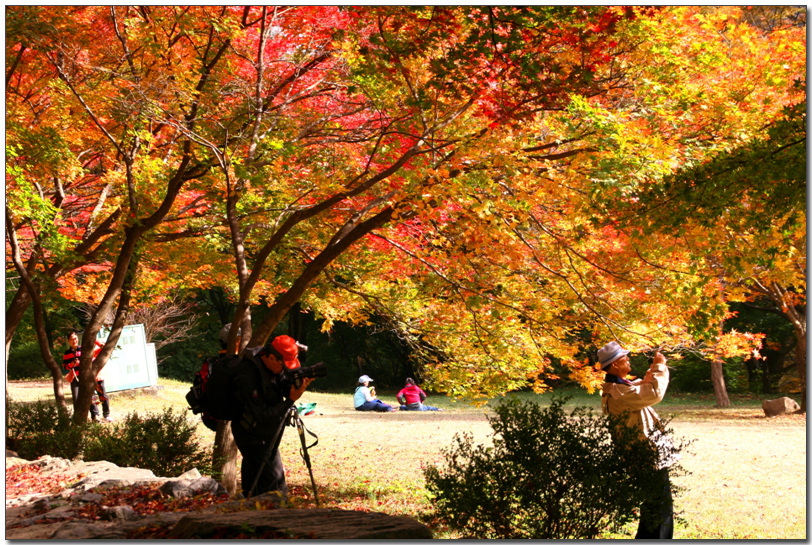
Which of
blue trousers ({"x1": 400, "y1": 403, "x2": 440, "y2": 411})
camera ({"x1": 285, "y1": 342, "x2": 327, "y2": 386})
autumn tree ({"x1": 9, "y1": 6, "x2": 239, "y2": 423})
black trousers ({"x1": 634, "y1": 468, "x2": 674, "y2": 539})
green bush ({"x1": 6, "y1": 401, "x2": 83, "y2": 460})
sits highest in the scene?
autumn tree ({"x1": 9, "y1": 6, "x2": 239, "y2": 423})

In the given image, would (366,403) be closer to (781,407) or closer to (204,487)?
(781,407)

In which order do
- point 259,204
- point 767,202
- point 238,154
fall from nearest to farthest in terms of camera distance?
point 767,202, point 238,154, point 259,204

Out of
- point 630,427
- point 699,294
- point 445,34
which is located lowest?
point 630,427

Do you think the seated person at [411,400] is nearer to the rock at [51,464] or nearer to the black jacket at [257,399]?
the rock at [51,464]

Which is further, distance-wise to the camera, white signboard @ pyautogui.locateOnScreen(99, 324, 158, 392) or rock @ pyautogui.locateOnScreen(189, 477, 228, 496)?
white signboard @ pyautogui.locateOnScreen(99, 324, 158, 392)

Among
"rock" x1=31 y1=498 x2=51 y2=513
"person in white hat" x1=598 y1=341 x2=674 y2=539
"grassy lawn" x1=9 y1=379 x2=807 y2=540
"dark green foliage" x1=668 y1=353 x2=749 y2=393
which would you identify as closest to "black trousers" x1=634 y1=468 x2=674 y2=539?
"person in white hat" x1=598 y1=341 x2=674 y2=539

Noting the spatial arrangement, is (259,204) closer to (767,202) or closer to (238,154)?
(238,154)

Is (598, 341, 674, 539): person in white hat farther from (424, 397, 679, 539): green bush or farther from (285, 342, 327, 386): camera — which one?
(285, 342, 327, 386): camera

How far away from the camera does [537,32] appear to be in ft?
13.1

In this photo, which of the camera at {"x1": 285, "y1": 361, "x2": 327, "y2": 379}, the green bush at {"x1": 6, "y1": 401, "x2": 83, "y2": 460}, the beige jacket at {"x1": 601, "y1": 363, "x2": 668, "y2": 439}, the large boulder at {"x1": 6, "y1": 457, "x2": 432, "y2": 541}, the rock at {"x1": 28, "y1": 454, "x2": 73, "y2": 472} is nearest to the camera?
the large boulder at {"x1": 6, "y1": 457, "x2": 432, "y2": 541}

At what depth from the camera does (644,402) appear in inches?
132

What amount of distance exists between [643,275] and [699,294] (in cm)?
45

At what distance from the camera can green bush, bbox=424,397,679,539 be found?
3.02 meters

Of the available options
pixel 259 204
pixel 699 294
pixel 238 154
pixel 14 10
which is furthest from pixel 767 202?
pixel 14 10
